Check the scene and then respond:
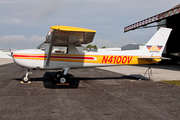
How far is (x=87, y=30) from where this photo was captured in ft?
19.4

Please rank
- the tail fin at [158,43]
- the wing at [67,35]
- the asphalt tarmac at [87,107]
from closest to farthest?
the asphalt tarmac at [87,107]
the wing at [67,35]
the tail fin at [158,43]

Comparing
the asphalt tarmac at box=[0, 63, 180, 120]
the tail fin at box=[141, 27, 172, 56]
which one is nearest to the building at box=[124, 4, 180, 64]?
the tail fin at box=[141, 27, 172, 56]

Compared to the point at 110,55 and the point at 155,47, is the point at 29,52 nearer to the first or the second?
the point at 110,55

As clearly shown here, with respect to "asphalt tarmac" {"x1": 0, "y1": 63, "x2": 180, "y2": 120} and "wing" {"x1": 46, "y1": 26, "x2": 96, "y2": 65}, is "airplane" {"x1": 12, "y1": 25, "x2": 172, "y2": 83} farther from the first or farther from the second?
"asphalt tarmac" {"x1": 0, "y1": 63, "x2": 180, "y2": 120}

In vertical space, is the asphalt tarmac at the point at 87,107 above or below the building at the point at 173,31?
below

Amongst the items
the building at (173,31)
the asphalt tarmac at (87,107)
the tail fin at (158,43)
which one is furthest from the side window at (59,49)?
the building at (173,31)

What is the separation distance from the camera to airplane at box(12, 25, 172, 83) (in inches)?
303

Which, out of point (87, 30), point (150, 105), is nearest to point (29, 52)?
point (87, 30)

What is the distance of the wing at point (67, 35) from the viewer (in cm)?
575

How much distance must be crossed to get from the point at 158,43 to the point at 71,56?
195 inches

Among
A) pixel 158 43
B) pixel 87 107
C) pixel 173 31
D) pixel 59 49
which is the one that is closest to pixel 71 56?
pixel 59 49

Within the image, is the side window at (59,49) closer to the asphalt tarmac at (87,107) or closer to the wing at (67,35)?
the wing at (67,35)

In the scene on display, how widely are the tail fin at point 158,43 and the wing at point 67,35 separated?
377 cm

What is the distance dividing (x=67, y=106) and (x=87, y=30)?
278cm
